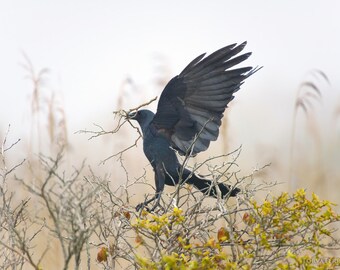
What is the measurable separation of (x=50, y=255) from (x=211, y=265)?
3.28m

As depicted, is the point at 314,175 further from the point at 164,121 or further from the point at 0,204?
the point at 0,204

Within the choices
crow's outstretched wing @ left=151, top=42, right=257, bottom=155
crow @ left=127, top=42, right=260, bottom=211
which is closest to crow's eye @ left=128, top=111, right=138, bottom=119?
crow @ left=127, top=42, right=260, bottom=211

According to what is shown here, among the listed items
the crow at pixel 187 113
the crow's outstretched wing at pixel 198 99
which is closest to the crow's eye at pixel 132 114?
the crow at pixel 187 113

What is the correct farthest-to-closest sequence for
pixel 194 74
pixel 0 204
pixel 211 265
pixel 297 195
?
pixel 194 74
pixel 0 204
pixel 297 195
pixel 211 265

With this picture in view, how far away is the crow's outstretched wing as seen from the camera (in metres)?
4.69

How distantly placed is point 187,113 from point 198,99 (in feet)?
0.41

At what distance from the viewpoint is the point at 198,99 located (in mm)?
4871

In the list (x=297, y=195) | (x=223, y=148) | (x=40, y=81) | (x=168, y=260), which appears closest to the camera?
(x=168, y=260)

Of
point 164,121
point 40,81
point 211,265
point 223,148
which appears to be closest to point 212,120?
point 164,121

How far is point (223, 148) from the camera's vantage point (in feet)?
20.2

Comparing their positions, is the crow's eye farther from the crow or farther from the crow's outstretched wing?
the crow's outstretched wing

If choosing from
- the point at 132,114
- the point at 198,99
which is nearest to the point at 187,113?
the point at 198,99

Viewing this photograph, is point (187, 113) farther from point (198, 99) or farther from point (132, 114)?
point (132, 114)

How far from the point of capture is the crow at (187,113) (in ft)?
15.4
